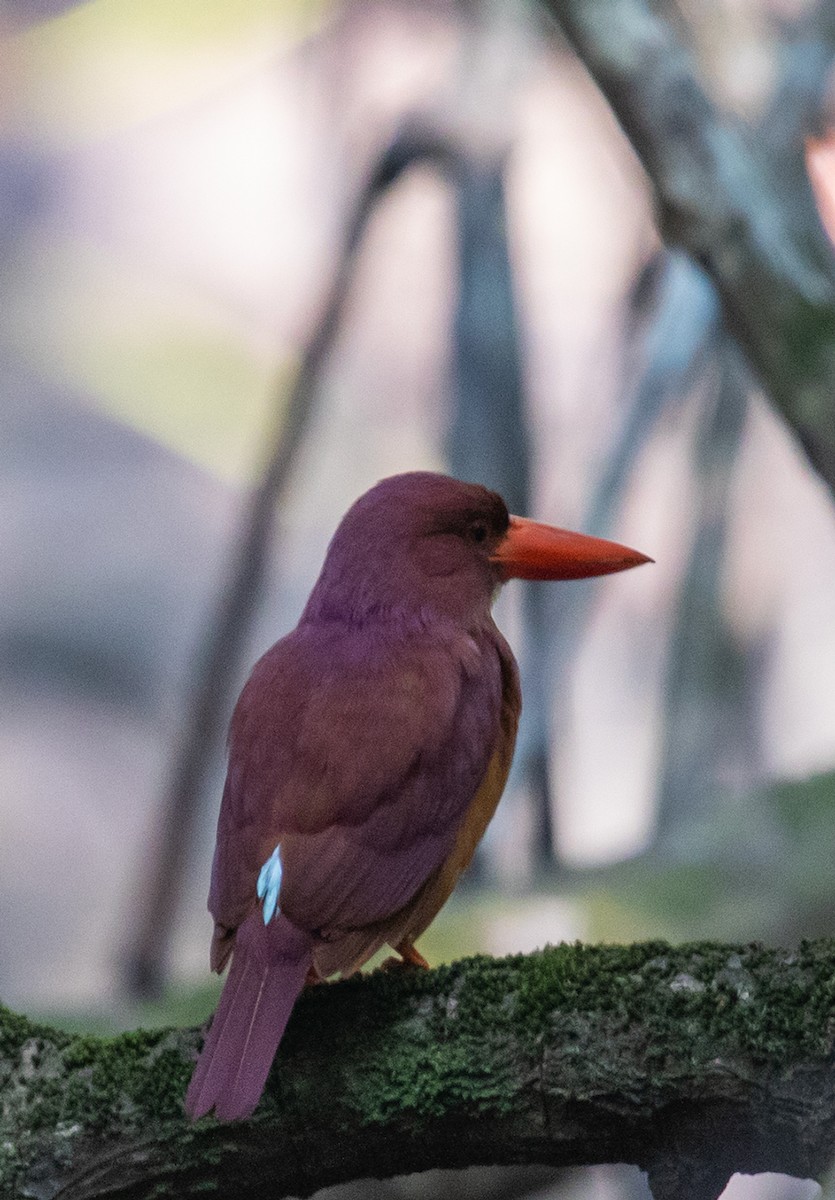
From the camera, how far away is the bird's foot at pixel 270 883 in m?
1.59

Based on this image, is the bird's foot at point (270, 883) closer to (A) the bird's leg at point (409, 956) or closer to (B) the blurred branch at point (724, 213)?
(A) the bird's leg at point (409, 956)

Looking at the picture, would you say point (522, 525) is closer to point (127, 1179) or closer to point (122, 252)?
point (127, 1179)

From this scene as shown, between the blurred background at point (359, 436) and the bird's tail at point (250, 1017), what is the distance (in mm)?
2106

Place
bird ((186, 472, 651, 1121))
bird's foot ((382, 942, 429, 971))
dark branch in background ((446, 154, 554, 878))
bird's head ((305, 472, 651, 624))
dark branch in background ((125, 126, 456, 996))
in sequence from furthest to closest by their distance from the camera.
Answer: dark branch in background ((446, 154, 554, 878)) → dark branch in background ((125, 126, 456, 996)) → bird's head ((305, 472, 651, 624)) → bird's foot ((382, 942, 429, 971)) → bird ((186, 472, 651, 1121))

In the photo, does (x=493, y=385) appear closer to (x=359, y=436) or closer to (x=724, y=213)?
(x=359, y=436)

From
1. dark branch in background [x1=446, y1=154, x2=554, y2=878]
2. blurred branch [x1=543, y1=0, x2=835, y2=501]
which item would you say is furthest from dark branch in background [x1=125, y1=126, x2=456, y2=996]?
blurred branch [x1=543, y1=0, x2=835, y2=501]

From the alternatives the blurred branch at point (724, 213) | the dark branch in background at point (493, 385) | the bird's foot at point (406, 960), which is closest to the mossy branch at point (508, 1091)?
the bird's foot at point (406, 960)

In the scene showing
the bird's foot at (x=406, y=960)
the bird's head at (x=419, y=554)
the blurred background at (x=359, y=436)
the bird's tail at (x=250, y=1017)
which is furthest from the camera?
the blurred background at (x=359, y=436)

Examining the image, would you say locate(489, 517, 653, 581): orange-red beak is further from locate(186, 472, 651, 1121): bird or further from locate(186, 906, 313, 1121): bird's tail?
locate(186, 906, 313, 1121): bird's tail

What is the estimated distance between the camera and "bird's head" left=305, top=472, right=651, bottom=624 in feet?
Result: 6.45

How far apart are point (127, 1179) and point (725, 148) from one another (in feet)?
6.43

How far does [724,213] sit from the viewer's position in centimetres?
258

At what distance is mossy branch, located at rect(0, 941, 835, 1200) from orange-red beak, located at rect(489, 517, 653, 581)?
2.25 ft

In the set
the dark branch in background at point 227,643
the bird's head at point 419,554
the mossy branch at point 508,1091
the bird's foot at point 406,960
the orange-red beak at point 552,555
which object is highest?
the dark branch in background at point 227,643
